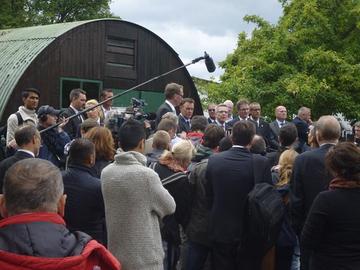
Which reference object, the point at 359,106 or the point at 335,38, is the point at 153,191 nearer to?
the point at 359,106

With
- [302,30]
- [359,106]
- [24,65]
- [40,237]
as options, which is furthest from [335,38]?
[40,237]

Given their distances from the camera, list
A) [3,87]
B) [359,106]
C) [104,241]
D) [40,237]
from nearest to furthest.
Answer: [40,237]
[104,241]
[3,87]
[359,106]

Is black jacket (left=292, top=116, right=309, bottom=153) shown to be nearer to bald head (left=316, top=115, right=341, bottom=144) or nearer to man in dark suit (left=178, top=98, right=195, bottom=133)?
man in dark suit (left=178, top=98, right=195, bottom=133)

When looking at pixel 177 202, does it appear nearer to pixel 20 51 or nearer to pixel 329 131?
pixel 329 131

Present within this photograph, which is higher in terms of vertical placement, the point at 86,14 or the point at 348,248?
the point at 86,14

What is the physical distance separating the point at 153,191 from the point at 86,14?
35.8 meters

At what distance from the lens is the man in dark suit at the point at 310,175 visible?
16.5ft

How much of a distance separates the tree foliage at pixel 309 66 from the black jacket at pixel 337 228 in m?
13.8

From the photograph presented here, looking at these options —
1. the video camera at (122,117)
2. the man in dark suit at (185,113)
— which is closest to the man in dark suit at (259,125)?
the man in dark suit at (185,113)

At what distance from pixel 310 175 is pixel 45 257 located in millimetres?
3277

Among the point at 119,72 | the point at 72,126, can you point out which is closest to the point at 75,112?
the point at 72,126

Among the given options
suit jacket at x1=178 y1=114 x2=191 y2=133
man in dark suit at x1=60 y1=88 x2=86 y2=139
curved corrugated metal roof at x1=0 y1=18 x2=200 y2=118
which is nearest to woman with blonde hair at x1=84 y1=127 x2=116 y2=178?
man in dark suit at x1=60 y1=88 x2=86 y2=139

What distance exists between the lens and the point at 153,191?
4.25 m

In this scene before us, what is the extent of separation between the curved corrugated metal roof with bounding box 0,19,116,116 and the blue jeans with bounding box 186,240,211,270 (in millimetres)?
11129
